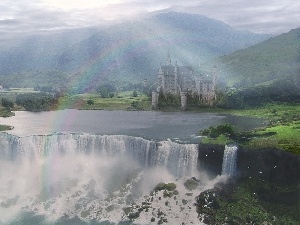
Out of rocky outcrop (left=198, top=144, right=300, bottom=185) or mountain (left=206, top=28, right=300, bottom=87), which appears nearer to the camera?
rocky outcrop (left=198, top=144, right=300, bottom=185)

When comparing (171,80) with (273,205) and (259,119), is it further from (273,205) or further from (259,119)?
(273,205)

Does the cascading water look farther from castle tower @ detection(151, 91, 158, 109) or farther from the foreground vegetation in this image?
castle tower @ detection(151, 91, 158, 109)

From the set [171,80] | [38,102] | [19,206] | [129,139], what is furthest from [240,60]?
[19,206]

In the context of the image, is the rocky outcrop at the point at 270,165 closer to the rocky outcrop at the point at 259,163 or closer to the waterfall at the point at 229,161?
the rocky outcrop at the point at 259,163

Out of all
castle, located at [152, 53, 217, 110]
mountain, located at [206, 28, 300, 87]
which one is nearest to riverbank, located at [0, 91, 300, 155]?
castle, located at [152, 53, 217, 110]

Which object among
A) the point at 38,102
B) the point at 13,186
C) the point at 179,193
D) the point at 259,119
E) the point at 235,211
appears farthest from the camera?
the point at 38,102

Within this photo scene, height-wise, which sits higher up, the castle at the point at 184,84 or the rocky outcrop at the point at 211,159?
the castle at the point at 184,84

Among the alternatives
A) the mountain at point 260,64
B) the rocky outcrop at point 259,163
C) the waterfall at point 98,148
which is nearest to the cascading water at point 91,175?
the waterfall at point 98,148
